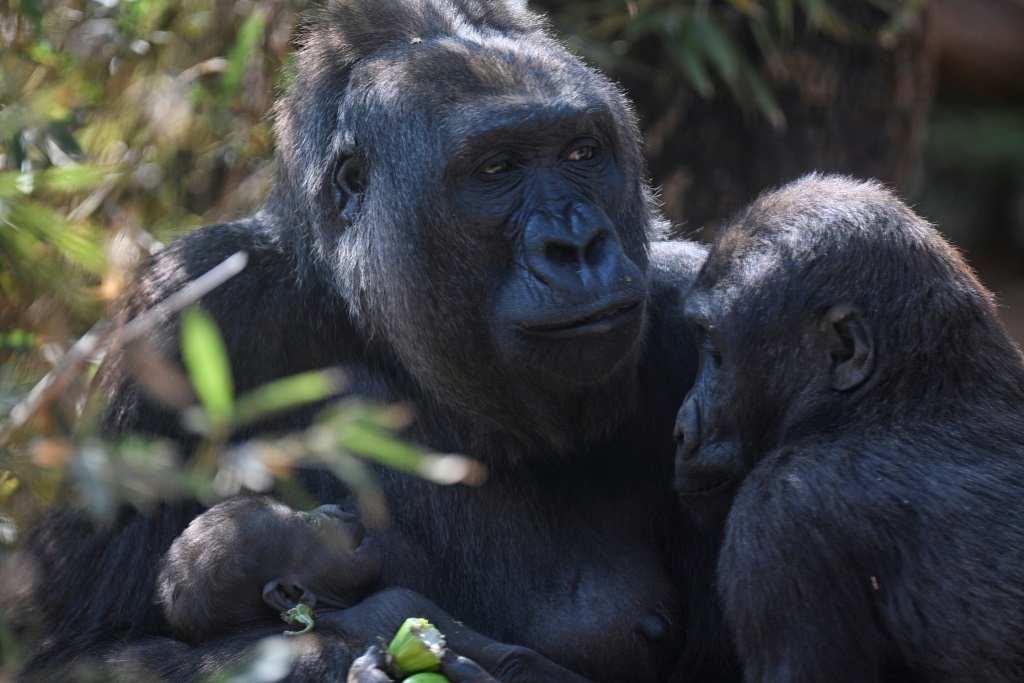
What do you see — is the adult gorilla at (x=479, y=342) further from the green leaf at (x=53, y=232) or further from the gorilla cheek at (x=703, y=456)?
the green leaf at (x=53, y=232)

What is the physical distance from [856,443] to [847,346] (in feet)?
1.01

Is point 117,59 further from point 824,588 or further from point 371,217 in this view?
point 824,588

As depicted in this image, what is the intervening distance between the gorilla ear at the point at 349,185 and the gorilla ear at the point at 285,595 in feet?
3.71

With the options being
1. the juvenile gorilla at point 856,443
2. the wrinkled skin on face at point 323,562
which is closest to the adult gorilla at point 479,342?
the wrinkled skin on face at point 323,562

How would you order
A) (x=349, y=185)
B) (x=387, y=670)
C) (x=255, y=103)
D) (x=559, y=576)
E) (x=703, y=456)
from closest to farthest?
1. (x=387, y=670)
2. (x=703, y=456)
3. (x=559, y=576)
4. (x=349, y=185)
5. (x=255, y=103)

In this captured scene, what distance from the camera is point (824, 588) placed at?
3129 mm

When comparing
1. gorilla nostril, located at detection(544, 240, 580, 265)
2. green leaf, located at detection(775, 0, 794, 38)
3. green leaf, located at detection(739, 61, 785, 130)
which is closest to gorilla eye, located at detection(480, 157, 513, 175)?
gorilla nostril, located at detection(544, 240, 580, 265)

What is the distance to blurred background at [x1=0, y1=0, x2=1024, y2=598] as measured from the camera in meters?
4.91

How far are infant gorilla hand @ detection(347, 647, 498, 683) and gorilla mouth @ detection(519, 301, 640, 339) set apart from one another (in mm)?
905

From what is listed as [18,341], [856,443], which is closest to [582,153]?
[856,443]

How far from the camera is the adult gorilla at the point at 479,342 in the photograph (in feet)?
12.0

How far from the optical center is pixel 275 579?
3.71m

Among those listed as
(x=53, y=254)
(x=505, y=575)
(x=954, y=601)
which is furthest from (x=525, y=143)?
(x=53, y=254)

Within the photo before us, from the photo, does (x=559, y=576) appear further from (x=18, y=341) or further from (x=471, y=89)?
(x=18, y=341)
